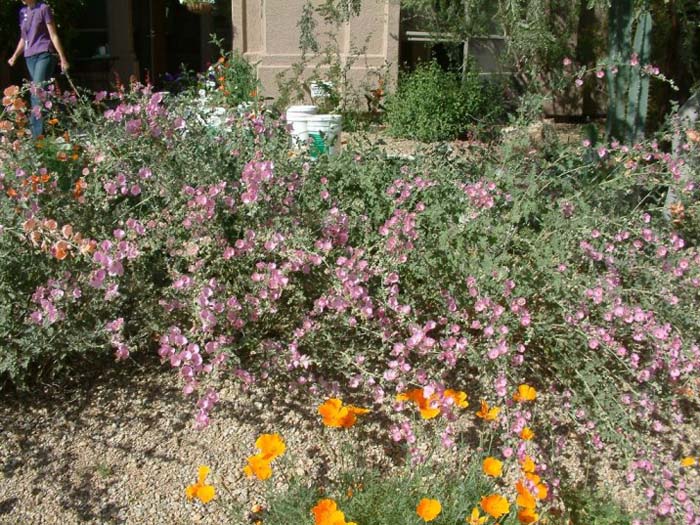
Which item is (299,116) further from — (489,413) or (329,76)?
(489,413)

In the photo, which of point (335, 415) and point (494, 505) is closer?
point (494, 505)

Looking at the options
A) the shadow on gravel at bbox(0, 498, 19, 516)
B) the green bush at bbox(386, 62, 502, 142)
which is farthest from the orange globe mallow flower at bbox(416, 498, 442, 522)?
the green bush at bbox(386, 62, 502, 142)

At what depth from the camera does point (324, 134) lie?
3.92 metres

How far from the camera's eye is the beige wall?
31.2 feet

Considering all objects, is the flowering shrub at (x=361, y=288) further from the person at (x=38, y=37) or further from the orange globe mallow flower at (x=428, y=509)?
the person at (x=38, y=37)

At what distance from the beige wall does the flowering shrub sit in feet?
21.0

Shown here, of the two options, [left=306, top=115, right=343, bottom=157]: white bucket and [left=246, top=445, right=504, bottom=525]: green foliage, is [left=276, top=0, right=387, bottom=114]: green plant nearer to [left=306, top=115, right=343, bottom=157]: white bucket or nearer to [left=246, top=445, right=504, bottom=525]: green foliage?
[left=306, top=115, right=343, bottom=157]: white bucket

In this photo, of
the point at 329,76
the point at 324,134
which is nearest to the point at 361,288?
the point at 324,134

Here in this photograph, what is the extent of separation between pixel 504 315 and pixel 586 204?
786 mm

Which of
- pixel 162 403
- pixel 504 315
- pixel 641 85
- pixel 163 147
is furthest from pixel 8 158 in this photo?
pixel 641 85

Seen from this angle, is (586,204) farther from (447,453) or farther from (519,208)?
(447,453)

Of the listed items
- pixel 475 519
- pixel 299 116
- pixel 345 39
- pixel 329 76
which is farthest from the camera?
pixel 345 39

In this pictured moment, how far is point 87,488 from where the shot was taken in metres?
2.53

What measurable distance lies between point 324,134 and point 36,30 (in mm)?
3950
